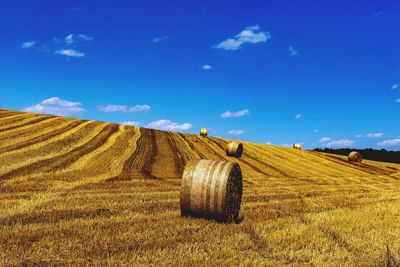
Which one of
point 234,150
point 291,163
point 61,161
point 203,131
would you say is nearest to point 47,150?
point 61,161

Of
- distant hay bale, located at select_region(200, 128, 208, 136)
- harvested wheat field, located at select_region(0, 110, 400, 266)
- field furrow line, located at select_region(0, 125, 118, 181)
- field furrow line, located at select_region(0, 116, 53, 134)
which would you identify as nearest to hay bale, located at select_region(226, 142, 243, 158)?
harvested wheat field, located at select_region(0, 110, 400, 266)

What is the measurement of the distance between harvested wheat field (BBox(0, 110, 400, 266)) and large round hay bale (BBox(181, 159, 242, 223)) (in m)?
0.30

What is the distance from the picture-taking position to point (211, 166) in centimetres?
1140

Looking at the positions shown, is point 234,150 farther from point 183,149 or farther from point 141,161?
point 141,161

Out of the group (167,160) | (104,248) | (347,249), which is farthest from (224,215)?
(167,160)

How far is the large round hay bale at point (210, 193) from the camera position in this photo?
1058 centimetres

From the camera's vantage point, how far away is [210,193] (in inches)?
426

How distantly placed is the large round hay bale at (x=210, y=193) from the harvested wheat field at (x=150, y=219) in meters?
0.30

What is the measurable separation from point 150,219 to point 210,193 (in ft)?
5.34

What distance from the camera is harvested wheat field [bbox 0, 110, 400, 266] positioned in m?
7.23

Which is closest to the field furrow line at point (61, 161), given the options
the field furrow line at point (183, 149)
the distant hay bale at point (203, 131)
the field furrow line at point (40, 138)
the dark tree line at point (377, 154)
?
the field furrow line at point (40, 138)

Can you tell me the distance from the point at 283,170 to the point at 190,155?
5976 mm

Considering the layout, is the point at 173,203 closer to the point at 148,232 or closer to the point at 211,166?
the point at 211,166

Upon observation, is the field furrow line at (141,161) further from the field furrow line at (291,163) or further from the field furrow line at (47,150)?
the field furrow line at (291,163)
